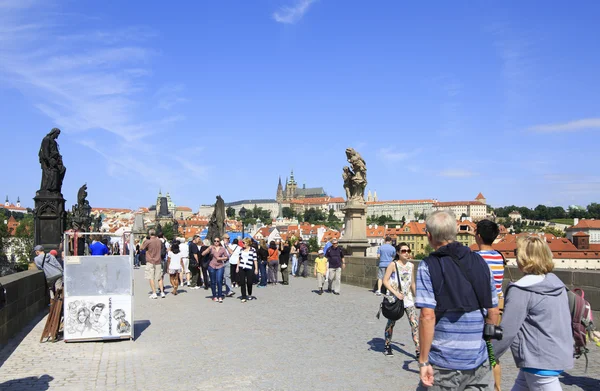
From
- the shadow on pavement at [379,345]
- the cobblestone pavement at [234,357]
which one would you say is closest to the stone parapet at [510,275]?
the cobblestone pavement at [234,357]

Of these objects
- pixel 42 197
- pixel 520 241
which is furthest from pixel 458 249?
pixel 42 197

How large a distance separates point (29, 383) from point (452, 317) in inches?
201

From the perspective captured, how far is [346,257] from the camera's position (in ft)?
67.7

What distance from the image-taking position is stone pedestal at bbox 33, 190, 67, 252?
50.3 ft

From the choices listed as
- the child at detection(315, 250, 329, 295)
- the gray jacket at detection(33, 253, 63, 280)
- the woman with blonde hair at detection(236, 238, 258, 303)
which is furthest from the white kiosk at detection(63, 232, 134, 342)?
the child at detection(315, 250, 329, 295)

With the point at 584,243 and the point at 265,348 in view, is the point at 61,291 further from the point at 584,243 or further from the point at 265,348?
the point at 584,243

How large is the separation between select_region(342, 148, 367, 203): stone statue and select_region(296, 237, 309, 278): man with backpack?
444 cm

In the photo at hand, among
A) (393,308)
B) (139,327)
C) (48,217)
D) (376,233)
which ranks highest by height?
(48,217)

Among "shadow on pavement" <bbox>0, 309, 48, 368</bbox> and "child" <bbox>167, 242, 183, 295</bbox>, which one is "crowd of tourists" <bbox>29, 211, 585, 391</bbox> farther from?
"child" <bbox>167, 242, 183, 295</bbox>

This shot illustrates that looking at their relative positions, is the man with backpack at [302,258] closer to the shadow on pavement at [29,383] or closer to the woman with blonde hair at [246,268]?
the woman with blonde hair at [246,268]

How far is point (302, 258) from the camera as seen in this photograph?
84.6 feet

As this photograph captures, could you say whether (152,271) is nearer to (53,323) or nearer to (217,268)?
(217,268)

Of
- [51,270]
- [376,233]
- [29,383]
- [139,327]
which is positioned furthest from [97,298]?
[376,233]

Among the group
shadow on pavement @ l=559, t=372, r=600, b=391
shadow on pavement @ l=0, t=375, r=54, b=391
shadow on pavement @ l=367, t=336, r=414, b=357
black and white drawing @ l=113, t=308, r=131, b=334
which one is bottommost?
shadow on pavement @ l=367, t=336, r=414, b=357
